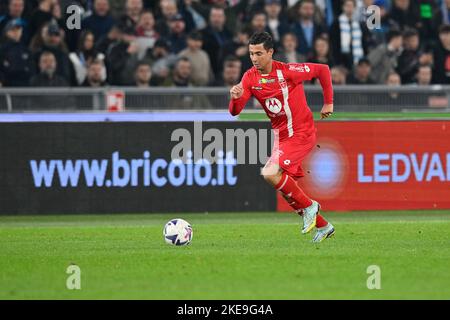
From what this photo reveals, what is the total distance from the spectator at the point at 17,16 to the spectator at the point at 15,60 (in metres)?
0.36

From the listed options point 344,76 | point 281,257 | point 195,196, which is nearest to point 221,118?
point 195,196

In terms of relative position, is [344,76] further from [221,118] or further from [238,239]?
[238,239]

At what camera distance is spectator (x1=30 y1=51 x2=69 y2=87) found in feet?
63.3

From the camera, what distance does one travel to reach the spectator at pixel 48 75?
1930 cm

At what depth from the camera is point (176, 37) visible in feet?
68.2

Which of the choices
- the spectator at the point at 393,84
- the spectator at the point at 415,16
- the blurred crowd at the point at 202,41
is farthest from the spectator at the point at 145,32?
the spectator at the point at 415,16

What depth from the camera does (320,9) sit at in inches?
877

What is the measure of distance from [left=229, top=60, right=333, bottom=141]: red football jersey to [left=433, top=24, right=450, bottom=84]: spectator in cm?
833

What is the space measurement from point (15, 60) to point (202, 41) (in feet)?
11.3

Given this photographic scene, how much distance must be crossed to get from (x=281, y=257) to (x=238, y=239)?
6.94 feet

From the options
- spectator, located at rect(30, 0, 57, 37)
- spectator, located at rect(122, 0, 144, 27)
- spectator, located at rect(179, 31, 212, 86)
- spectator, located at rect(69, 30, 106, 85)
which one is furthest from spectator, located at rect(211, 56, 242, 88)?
spectator, located at rect(30, 0, 57, 37)

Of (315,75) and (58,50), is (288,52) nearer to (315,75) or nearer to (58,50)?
(58,50)

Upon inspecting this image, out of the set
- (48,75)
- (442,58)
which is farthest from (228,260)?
(442,58)

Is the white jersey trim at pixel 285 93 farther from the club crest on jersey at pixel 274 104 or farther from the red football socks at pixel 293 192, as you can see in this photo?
the red football socks at pixel 293 192
